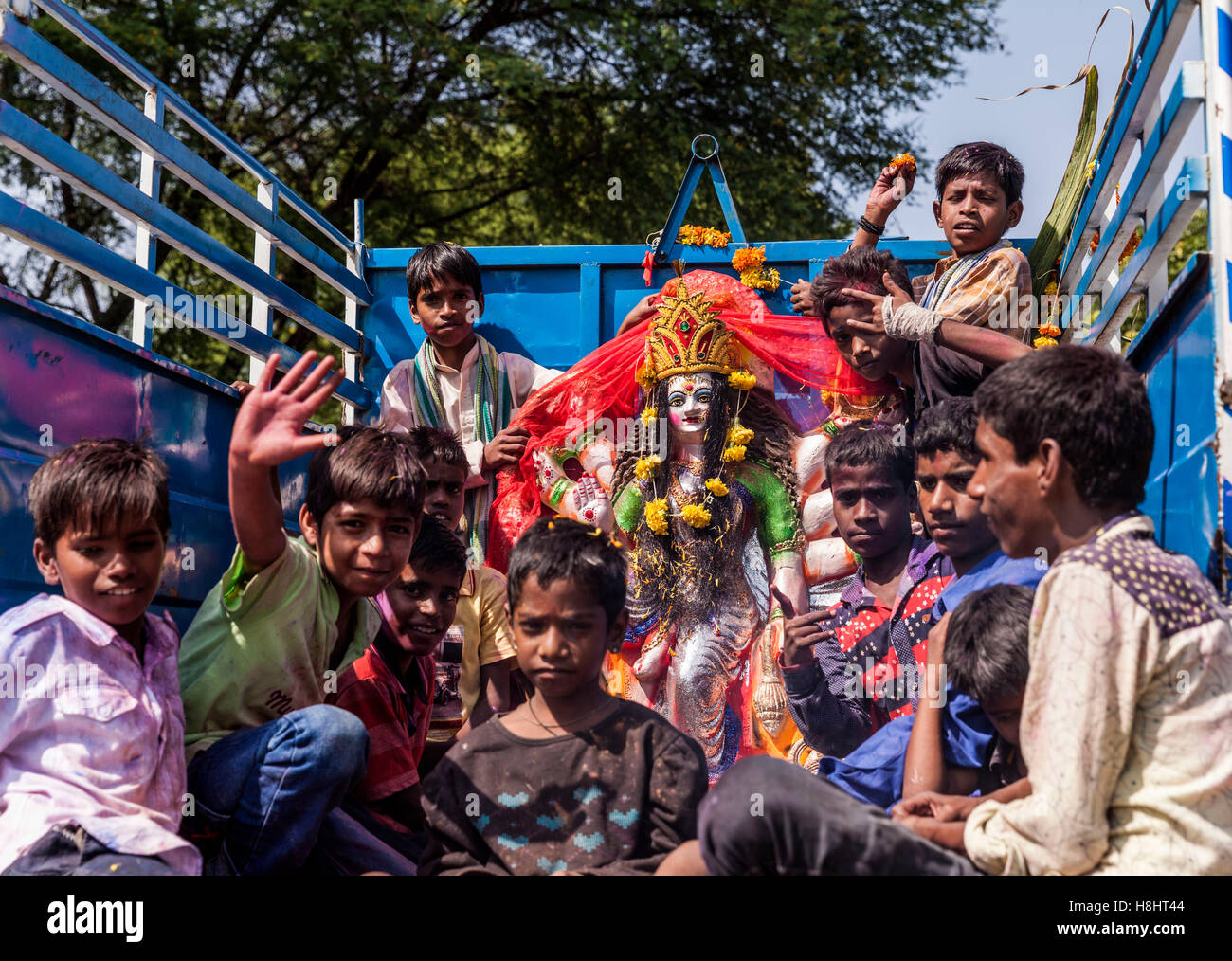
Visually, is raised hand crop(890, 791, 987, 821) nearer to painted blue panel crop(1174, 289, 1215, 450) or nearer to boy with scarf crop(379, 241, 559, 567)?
painted blue panel crop(1174, 289, 1215, 450)

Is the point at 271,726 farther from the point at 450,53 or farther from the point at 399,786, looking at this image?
the point at 450,53

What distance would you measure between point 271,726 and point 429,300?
2.36 m

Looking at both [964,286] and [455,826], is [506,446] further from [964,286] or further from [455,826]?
[455,826]

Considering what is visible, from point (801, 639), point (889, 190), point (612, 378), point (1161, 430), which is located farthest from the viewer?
point (612, 378)

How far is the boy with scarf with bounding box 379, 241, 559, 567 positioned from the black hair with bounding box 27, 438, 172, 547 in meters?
1.97

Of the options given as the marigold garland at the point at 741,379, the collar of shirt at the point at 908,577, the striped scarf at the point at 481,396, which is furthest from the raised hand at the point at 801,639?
the striped scarf at the point at 481,396

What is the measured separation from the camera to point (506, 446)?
14.2 feet

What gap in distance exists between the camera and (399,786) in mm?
3078

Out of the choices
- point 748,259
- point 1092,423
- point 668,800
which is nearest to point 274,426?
point 668,800

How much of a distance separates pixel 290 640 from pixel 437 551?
68 centimetres

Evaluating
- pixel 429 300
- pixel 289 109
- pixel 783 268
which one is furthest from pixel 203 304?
pixel 289 109

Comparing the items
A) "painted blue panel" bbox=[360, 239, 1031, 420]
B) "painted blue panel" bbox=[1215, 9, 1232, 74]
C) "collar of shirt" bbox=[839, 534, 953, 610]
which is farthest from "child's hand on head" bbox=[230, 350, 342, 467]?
"painted blue panel" bbox=[360, 239, 1031, 420]

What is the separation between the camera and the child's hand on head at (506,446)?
4324 millimetres

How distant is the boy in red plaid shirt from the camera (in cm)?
304
